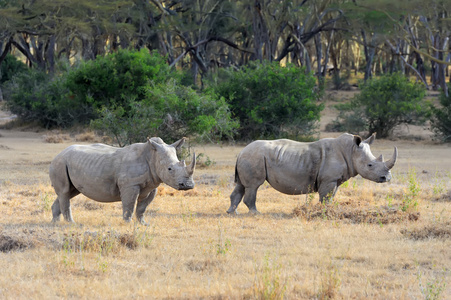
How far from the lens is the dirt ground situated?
5176mm

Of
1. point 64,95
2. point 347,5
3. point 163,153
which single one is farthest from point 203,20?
point 163,153

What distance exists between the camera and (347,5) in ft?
106

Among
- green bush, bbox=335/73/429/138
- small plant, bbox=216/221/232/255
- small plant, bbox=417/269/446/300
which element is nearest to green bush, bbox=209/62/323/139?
green bush, bbox=335/73/429/138

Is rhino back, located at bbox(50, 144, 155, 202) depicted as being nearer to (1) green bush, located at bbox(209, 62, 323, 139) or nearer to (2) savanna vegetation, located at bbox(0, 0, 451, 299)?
(2) savanna vegetation, located at bbox(0, 0, 451, 299)

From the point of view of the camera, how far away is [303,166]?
9.12m

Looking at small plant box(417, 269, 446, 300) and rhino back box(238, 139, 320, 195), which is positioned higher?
rhino back box(238, 139, 320, 195)

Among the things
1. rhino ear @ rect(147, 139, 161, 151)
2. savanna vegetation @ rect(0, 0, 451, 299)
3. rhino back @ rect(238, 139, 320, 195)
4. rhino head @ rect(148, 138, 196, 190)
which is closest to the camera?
savanna vegetation @ rect(0, 0, 451, 299)

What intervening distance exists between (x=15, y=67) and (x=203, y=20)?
15966mm

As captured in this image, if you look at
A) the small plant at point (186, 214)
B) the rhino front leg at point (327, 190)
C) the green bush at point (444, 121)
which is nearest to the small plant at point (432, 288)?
the rhino front leg at point (327, 190)

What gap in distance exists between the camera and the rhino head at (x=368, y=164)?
28.5 ft

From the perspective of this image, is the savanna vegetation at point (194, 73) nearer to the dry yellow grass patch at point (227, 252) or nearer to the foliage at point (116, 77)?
the foliage at point (116, 77)

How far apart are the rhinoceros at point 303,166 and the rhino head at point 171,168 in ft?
5.77

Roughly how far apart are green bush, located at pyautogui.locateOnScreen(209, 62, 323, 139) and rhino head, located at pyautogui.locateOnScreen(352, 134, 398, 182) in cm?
1175

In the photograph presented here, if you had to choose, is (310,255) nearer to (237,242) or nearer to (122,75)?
(237,242)
